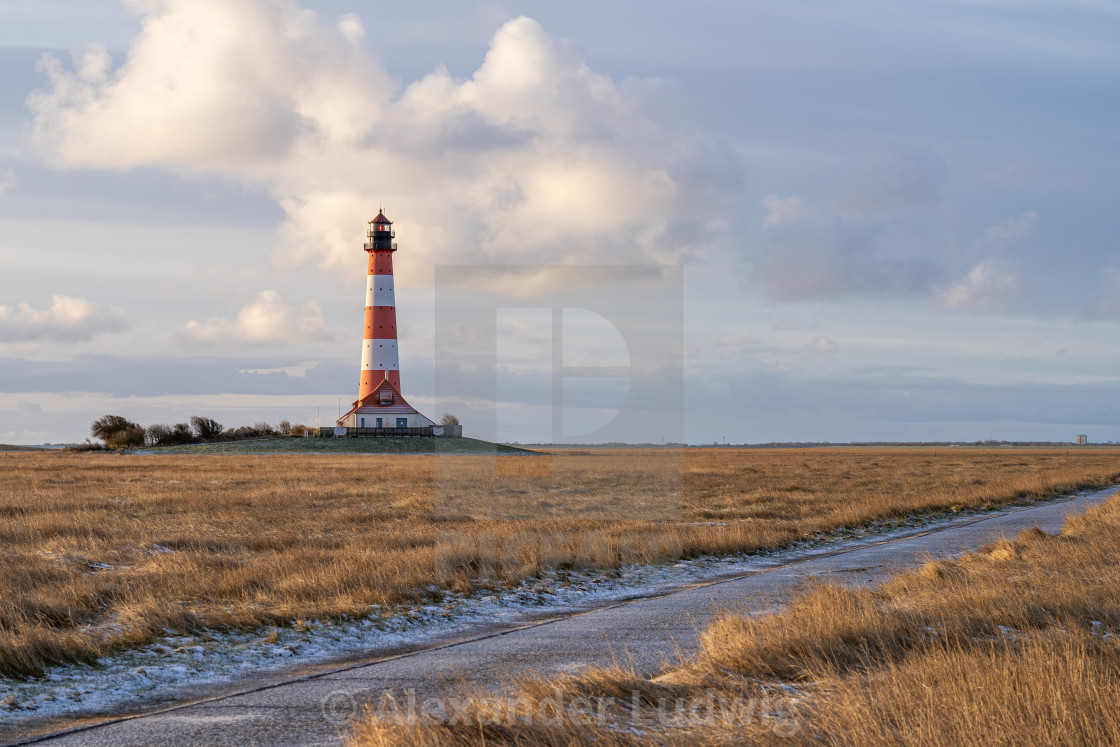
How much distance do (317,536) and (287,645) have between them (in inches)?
394

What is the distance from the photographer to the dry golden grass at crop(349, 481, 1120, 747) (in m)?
6.07

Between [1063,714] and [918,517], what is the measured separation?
24.8 metres

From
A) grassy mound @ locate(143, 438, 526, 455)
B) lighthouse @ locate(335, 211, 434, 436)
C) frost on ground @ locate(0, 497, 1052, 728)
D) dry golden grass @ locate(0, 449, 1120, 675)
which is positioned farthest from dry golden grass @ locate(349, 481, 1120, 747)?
grassy mound @ locate(143, 438, 526, 455)

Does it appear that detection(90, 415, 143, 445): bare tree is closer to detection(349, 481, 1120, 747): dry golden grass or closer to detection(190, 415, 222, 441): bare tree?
detection(190, 415, 222, 441): bare tree

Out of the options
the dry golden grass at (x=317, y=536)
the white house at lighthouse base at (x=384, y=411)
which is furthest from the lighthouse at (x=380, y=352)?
the dry golden grass at (x=317, y=536)

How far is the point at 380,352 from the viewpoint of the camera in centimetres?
7619

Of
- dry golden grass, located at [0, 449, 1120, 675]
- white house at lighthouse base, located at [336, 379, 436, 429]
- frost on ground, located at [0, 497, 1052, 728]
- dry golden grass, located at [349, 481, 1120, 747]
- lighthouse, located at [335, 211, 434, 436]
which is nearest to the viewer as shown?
dry golden grass, located at [349, 481, 1120, 747]

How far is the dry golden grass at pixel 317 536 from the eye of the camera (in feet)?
38.6

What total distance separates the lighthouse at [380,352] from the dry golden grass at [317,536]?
103 ft

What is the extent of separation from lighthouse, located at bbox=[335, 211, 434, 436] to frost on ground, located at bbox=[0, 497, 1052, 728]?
60322mm

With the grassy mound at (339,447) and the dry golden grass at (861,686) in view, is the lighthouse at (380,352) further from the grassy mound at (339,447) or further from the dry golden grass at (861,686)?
the dry golden grass at (861,686)

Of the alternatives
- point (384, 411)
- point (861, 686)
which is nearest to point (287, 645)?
point (861, 686)

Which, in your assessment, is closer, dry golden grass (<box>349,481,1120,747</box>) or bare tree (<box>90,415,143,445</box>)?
dry golden grass (<box>349,481,1120,747</box>)

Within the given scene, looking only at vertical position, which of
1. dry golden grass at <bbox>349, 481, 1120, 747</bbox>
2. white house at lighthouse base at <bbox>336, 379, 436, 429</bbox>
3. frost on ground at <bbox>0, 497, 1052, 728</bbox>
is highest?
white house at lighthouse base at <bbox>336, 379, 436, 429</bbox>
